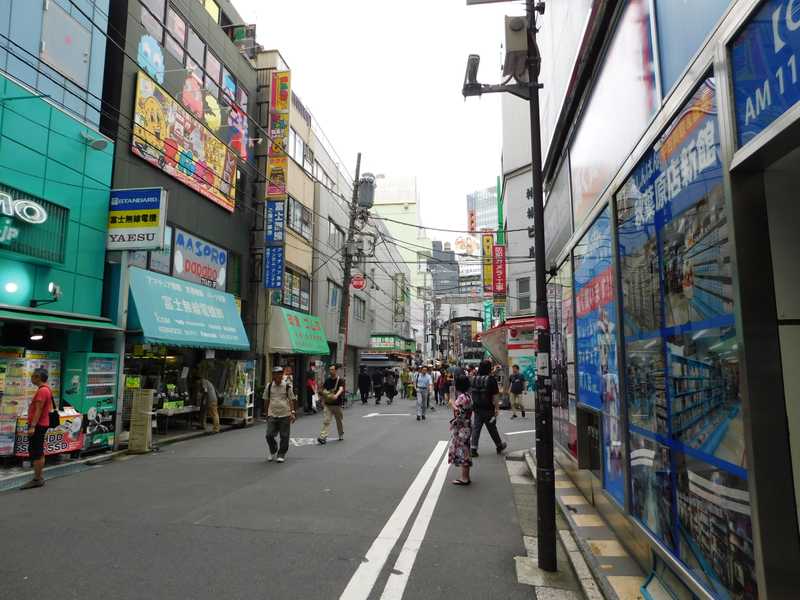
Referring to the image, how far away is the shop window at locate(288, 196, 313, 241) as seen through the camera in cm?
2212

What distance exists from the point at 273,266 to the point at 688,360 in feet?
54.5

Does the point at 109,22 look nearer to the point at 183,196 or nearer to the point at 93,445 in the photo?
the point at 183,196

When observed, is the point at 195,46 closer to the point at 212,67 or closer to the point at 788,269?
the point at 212,67

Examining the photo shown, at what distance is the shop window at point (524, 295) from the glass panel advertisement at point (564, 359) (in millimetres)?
18904

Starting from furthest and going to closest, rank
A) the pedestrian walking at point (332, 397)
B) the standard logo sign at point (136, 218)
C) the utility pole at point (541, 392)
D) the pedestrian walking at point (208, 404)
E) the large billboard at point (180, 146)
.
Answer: the pedestrian walking at point (208, 404) → the large billboard at point (180, 146) → the pedestrian walking at point (332, 397) → the standard logo sign at point (136, 218) → the utility pole at point (541, 392)

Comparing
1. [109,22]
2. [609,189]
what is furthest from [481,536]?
[109,22]

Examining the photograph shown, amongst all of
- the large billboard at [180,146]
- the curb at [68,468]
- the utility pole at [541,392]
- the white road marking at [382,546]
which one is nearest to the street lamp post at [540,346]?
the utility pole at [541,392]

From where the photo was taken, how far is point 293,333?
20.4 metres

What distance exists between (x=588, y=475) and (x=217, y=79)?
16.6m

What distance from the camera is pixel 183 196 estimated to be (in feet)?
50.1

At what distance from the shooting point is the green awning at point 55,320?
851 cm

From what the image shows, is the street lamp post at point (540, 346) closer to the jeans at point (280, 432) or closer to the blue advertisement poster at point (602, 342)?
the blue advertisement poster at point (602, 342)

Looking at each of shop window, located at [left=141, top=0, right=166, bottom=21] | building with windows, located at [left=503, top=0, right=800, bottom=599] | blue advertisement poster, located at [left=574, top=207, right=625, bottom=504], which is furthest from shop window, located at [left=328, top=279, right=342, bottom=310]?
building with windows, located at [left=503, top=0, right=800, bottom=599]

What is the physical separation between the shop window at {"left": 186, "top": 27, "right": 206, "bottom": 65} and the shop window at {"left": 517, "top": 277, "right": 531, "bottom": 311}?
723 inches
